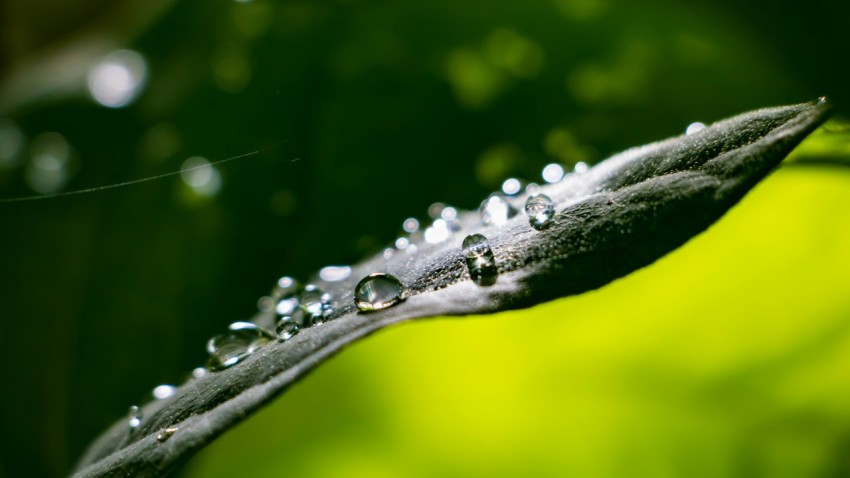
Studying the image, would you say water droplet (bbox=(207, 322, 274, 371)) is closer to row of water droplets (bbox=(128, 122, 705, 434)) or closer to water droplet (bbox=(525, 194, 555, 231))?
row of water droplets (bbox=(128, 122, 705, 434))

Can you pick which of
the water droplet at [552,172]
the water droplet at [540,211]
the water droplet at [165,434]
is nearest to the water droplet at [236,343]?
the water droplet at [165,434]

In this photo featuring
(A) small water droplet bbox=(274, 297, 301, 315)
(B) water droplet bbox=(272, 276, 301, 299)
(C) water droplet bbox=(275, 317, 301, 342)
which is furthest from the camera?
(B) water droplet bbox=(272, 276, 301, 299)

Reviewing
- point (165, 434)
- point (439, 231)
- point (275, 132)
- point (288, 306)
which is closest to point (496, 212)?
point (439, 231)

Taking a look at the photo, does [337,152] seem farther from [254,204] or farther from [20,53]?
[20,53]

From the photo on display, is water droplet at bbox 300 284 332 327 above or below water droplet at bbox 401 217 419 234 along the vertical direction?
below

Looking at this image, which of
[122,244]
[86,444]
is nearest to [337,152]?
[122,244]

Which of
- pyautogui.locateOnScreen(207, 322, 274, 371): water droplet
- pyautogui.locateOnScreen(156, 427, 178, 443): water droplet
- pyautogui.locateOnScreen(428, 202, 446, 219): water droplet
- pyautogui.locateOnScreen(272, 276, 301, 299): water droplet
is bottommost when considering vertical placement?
pyautogui.locateOnScreen(156, 427, 178, 443): water droplet

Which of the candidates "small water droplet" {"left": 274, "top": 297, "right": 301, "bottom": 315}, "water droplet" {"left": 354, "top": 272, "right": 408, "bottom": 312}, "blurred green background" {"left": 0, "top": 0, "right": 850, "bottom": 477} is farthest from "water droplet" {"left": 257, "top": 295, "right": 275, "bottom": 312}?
"water droplet" {"left": 354, "top": 272, "right": 408, "bottom": 312}
